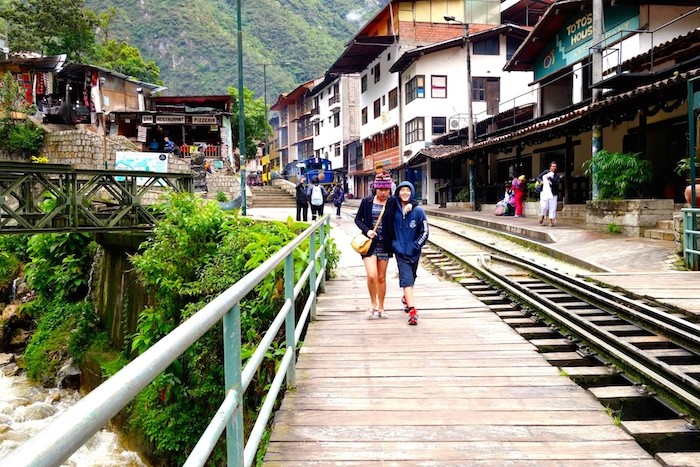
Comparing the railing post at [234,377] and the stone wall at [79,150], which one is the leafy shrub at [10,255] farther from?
the railing post at [234,377]

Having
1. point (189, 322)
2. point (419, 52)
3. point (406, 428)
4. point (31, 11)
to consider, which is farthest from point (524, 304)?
point (31, 11)

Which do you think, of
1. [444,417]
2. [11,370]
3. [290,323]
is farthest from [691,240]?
[11,370]

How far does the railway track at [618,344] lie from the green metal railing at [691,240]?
2.25 meters

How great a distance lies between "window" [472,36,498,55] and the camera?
37.1 metres

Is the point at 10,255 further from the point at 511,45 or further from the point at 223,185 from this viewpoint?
the point at 511,45

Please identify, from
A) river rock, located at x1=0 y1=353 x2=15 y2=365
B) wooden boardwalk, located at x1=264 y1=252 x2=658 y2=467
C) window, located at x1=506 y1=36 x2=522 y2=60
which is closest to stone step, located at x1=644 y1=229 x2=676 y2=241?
wooden boardwalk, located at x1=264 y1=252 x2=658 y2=467

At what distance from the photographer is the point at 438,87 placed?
122 feet

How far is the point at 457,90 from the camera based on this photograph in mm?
37344

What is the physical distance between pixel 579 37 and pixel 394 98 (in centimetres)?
2060

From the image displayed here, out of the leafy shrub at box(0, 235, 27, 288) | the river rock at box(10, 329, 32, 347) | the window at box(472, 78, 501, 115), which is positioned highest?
the window at box(472, 78, 501, 115)

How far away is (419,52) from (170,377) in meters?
31.5

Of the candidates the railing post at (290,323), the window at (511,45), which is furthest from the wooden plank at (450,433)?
the window at (511,45)

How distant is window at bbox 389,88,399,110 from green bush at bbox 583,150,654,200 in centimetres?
2647

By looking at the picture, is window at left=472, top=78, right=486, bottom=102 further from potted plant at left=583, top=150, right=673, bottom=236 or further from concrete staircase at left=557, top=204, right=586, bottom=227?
potted plant at left=583, top=150, right=673, bottom=236
